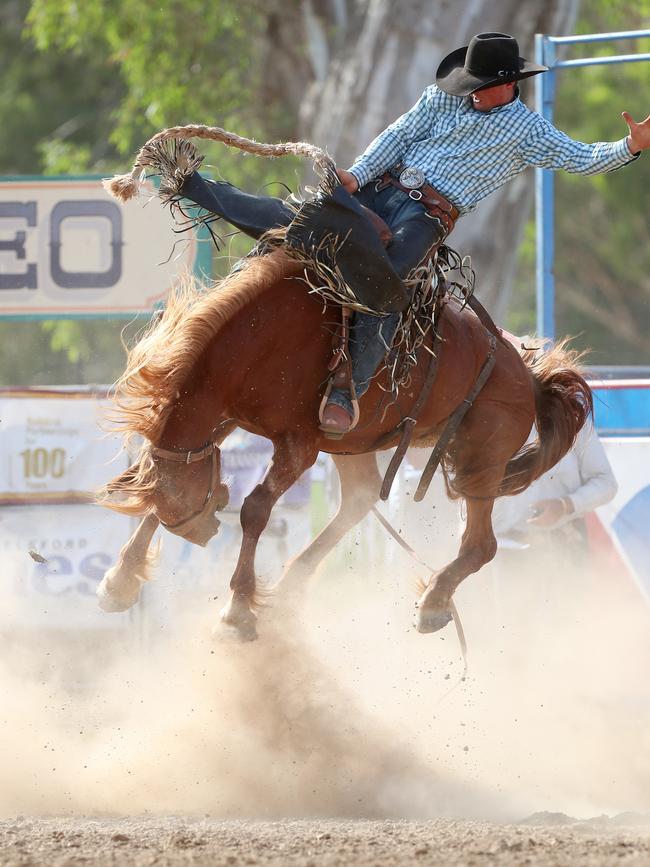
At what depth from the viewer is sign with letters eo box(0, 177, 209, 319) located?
301 inches

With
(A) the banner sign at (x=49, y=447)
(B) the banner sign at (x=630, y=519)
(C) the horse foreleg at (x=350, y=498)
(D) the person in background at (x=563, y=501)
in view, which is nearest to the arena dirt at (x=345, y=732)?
(B) the banner sign at (x=630, y=519)

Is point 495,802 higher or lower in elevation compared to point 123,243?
lower

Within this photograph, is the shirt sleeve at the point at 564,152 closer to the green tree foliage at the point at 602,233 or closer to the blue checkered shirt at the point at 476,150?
the blue checkered shirt at the point at 476,150

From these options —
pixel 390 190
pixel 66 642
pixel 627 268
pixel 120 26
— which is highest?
pixel 120 26

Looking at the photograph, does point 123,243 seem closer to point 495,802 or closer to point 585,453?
point 585,453

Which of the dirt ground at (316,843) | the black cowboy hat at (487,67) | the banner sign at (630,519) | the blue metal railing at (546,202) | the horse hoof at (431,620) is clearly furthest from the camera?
the blue metal railing at (546,202)

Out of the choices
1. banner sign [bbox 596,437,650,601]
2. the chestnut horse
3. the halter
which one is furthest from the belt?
banner sign [bbox 596,437,650,601]

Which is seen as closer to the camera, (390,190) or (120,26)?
(390,190)

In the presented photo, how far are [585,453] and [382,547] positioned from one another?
1242mm

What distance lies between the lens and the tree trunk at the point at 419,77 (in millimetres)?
11906

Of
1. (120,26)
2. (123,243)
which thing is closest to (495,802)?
(123,243)

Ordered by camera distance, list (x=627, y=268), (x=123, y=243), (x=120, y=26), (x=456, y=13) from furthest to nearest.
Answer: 1. (x=627, y=268)
2. (x=120, y=26)
3. (x=456, y=13)
4. (x=123, y=243)

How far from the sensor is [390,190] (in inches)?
215

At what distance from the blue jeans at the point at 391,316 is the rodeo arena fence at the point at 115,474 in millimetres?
1965
